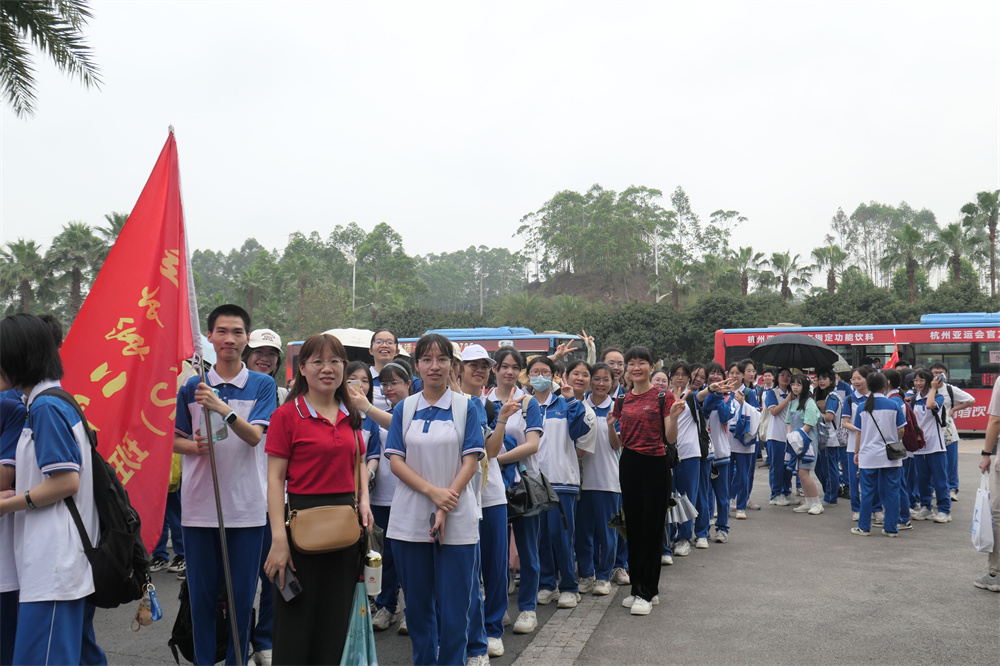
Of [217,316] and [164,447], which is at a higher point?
[217,316]

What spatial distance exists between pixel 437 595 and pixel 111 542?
1530mm

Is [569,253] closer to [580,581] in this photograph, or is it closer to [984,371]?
[984,371]

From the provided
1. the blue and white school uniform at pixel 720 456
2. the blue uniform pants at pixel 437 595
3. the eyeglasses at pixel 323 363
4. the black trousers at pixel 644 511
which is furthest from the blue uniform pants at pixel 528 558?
the blue and white school uniform at pixel 720 456

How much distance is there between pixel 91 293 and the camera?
3867mm

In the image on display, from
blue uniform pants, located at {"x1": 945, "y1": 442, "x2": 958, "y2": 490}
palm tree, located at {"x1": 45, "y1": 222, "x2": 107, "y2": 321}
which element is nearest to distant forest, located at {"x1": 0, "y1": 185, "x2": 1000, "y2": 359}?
palm tree, located at {"x1": 45, "y1": 222, "x2": 107, "y2": 321}

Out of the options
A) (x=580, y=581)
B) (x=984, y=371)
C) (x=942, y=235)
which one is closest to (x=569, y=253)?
(x=942, y=235)

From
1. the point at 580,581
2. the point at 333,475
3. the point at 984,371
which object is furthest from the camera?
the point at 984,371

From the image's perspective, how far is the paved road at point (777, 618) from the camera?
14.6ft

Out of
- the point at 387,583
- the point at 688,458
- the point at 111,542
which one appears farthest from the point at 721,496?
the point at 111,542

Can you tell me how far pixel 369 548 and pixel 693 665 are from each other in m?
2.12

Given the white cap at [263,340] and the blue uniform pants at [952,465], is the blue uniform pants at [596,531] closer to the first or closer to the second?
the white cap at [263,340]

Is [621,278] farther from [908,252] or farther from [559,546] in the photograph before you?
[559,546]

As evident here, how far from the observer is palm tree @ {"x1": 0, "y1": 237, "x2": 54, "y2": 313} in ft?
108

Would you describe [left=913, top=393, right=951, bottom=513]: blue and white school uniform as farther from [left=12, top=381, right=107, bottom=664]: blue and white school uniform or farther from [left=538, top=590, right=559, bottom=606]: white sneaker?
[left=12, top=381, right=107, bottom=664]: blue and white school uniform
